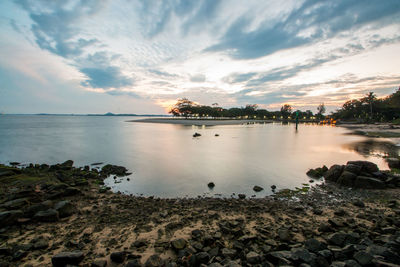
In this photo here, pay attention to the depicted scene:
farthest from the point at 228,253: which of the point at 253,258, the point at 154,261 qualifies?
the point at 154,261

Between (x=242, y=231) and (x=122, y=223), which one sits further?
(x=122, y=223)

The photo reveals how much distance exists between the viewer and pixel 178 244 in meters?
4.14

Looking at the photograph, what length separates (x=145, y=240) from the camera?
14.8 ft

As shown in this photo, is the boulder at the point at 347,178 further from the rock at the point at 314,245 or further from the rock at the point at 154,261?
the rock at the point at 154,261

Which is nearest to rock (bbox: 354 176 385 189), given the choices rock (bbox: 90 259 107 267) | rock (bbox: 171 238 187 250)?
rock (bbox: 171 238 187 250)

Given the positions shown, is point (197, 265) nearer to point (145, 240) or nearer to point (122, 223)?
point (145, 240)

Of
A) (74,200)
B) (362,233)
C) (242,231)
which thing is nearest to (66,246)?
(74,200)

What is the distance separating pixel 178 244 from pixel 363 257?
359 centimetres

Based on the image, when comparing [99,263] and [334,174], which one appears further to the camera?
[334,174]

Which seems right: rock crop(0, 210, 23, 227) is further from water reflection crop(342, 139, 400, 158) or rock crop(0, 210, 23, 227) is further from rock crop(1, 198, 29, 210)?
water reflection crop(342, 139, 400, 158)

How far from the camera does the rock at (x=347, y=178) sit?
339 inches

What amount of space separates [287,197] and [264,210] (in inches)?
84.5

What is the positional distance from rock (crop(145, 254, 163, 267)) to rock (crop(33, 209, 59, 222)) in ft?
12.7

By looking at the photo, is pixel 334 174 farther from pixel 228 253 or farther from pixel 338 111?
pixel 338 111
